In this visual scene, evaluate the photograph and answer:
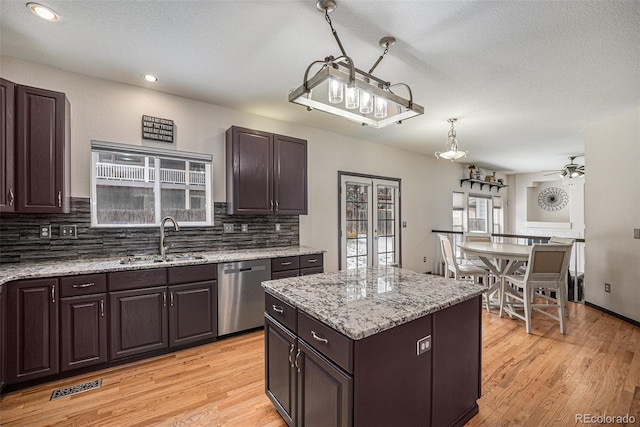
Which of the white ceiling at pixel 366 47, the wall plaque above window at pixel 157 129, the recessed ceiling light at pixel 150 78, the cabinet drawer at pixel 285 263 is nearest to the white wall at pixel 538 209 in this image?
the white ceiling at pixel 366 47

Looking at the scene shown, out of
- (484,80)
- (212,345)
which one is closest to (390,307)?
(212,345)

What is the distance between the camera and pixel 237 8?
1.85 m

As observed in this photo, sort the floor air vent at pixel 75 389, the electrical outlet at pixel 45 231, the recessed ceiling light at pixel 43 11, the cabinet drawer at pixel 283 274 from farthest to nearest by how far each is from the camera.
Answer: the cabinet drawer at pixel 283 274 < the electrical outlet at pixel 45 231 < the floor air vent at pixel 75 389 < the recessed ceiling light at pixel 43 11

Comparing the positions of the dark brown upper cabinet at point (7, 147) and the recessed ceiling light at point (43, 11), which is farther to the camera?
the dark brown upper cabinet at point (7, 147)

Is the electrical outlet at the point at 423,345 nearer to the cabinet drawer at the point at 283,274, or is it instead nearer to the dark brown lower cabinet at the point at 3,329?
the cabinet drawer at the point at 283,274

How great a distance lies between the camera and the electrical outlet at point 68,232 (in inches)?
103

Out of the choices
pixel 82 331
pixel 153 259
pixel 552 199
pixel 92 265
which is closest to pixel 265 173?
pixel 153 259

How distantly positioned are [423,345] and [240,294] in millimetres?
2088

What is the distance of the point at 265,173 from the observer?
3.45 m

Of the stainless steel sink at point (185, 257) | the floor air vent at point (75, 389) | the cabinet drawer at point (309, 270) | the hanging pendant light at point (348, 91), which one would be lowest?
the floor air vent at point (75, 389)

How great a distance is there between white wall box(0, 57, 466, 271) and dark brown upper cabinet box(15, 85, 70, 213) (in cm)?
26

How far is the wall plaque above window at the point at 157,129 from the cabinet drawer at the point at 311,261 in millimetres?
2023

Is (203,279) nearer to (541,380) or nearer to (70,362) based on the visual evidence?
(70,362)

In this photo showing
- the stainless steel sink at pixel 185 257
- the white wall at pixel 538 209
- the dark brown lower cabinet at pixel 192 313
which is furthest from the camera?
the white wall at pixel 538 209
